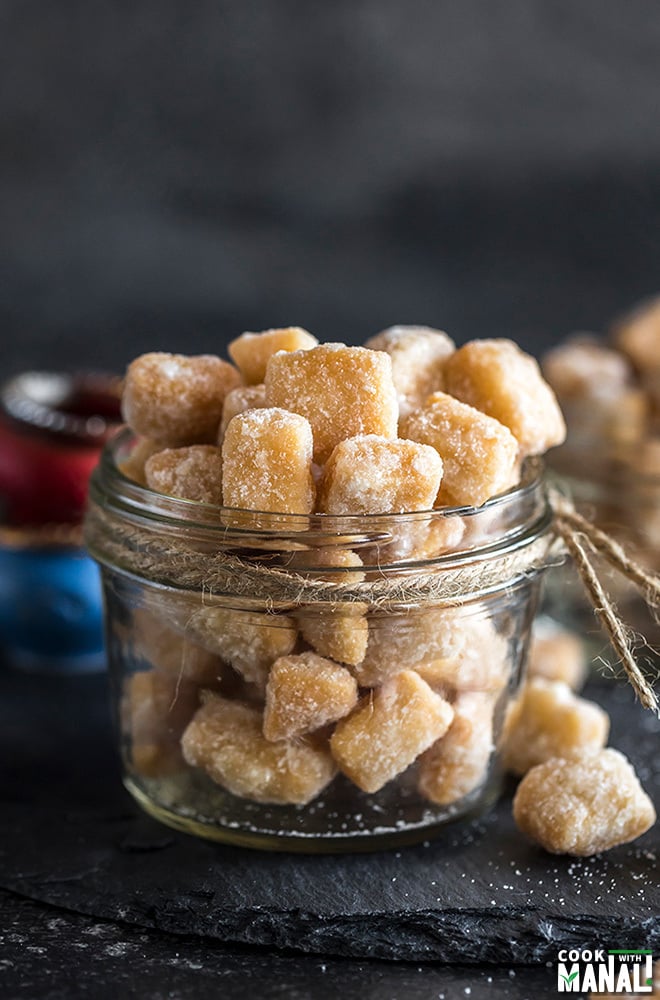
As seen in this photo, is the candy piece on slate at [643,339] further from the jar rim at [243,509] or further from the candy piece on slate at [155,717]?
the candy piece on slate at [155,717]

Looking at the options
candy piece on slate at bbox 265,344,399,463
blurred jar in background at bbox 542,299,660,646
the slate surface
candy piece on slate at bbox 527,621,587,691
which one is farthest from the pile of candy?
blurred jar in background at bbox 542,299,660,646

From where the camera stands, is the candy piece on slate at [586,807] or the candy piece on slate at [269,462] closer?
the candy piece on slate at [269,462]

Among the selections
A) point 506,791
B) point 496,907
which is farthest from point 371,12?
point 496,907

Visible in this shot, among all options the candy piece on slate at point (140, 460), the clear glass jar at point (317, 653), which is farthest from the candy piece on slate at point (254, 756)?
the candy piece on slate at point (140, 460)

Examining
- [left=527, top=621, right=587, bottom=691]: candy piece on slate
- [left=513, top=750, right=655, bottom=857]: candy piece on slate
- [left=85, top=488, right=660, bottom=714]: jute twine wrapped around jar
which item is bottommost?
[left=513, top=750, right=655, bottom=857]: candy piece on slate

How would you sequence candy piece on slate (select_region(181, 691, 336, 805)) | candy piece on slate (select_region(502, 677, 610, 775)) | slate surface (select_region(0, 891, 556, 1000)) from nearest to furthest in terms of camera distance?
1. slate surface (select_region(0, 891, 556, 1000))
2. candy piece on slate (select_region(181, 691, 336, 805))
3. candy piece on slate (select_region(502, 677, 610, 775))

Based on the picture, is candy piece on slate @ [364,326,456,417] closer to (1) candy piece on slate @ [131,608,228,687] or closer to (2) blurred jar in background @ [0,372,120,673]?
(1) candy piece on slate @ [131,608,228,687]

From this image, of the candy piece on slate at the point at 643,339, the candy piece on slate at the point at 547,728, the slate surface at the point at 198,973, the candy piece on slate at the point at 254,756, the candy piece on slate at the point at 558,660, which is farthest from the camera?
the candy piece on slate at the point at 643,339
